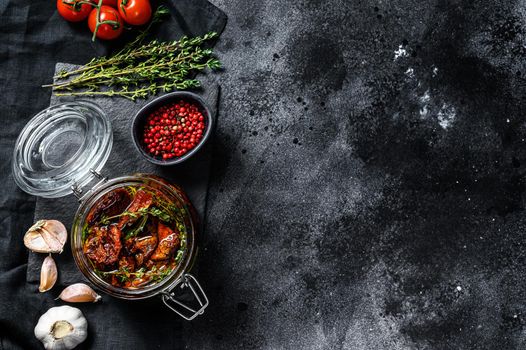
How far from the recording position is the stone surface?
2.22 metres

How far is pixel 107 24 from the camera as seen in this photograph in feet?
7.13

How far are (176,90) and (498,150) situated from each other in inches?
46.5

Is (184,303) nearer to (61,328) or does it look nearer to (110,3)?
(61,328)

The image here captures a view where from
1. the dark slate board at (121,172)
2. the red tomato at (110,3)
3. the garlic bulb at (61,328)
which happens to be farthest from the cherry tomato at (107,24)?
the garlic bulb at (61,328)

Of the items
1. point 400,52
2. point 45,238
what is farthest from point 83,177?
point 400,52

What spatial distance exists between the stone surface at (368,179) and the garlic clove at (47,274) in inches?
20.1

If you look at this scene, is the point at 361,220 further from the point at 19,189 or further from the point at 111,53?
the point at 19,189

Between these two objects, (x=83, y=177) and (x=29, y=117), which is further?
(x=29, y=117)

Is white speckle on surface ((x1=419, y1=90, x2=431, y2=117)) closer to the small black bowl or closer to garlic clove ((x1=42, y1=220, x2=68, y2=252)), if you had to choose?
the small black bowl

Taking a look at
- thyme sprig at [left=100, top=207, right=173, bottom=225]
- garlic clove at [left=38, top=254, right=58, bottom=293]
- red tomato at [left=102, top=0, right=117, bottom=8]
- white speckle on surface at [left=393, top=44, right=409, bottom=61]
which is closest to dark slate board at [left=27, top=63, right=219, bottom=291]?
garlic clove at [left=38, top=254, right=58, bottom=293]

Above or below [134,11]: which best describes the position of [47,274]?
below

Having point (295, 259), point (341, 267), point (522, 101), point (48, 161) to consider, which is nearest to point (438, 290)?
point (341, 267)

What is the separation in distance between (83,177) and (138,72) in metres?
0.43

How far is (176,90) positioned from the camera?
2.22m
